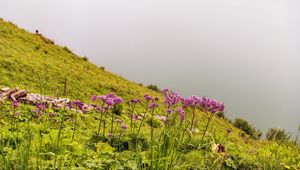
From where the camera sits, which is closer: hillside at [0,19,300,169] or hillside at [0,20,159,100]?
hillside at [0,19,300,169]

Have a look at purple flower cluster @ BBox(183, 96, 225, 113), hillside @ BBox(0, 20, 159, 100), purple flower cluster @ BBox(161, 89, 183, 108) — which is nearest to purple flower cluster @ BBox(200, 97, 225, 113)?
purple flower cluster @ BBox(183, 96, 225, 113)

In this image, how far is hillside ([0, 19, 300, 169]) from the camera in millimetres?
3914

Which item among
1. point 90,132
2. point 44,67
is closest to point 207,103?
point 90,132

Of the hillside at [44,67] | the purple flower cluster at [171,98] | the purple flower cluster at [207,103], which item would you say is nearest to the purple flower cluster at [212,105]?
the purple flower cluster at [207,103]

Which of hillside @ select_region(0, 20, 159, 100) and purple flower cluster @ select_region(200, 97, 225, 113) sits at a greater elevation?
hillside @ select_region(0, 20, 159, 100)

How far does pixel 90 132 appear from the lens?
7.30m

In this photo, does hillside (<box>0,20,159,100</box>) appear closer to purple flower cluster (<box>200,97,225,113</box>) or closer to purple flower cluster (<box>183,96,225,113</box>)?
purple flower cluster (<box>183,96,225,113</box>)

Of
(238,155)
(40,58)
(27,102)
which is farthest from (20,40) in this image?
(238,155)

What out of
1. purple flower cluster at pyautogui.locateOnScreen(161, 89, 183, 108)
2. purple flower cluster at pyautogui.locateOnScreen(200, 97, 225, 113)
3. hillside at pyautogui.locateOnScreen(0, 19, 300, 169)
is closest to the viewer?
hillside at pyautogui.locateOnScreen(0, 19, 300, 169)

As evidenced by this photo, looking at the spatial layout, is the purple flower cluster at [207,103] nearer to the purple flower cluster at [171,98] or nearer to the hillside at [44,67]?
the purple flower cluster at [171,98]

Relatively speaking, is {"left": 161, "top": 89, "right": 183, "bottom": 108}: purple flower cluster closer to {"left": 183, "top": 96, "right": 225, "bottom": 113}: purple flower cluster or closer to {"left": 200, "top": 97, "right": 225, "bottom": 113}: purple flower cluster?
{"left": 183, "top": 96, "right": 225, "bottom": 113}: purple flower cluster

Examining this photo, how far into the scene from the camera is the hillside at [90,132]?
3914 mm

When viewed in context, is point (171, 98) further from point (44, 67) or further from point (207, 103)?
point (44, 67)

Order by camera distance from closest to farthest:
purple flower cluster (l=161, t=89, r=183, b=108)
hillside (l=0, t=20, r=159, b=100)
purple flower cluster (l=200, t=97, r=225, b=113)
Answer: purple flower cluster (l=200, t=97, r=225, b=113)
purple flower cluster (l=161, t=89, r=183, b=108)
hillside (l=0, t=20, r=159, b=100)
